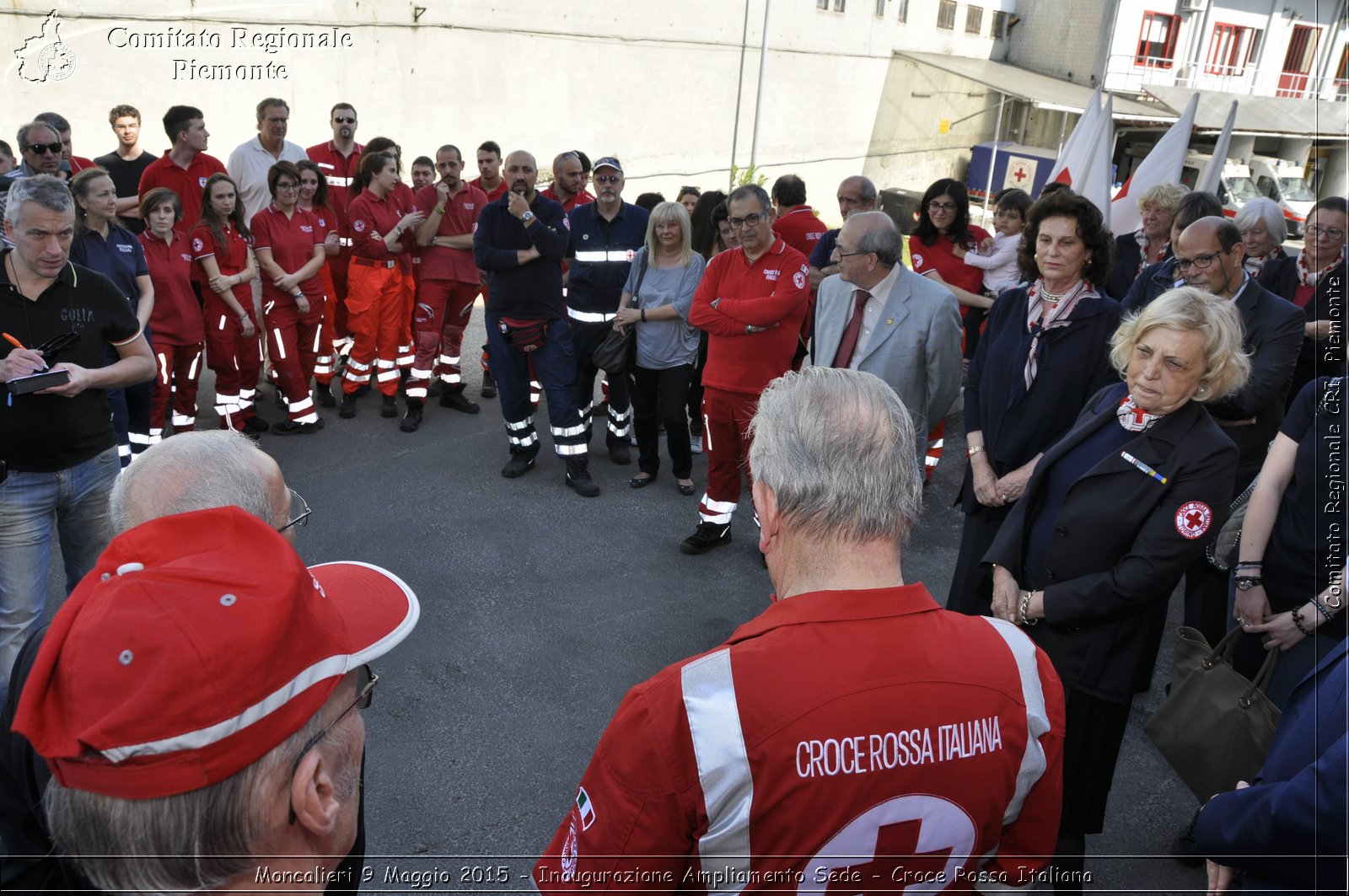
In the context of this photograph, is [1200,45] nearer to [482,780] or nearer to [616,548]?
[616,548]

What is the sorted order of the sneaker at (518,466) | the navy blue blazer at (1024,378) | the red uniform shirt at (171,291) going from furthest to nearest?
the sneaker at (518,466) → the red uniform shirt at (171,291) → the navy blue blazer at (1024,378)

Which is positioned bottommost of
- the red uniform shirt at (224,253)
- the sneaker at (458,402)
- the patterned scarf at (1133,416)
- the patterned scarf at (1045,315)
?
the sneaker at (458,402)

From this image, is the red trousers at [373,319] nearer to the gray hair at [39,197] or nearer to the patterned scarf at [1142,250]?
the gray hair at [39,197]

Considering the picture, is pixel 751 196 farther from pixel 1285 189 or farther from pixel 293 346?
→ pixel 1285 189

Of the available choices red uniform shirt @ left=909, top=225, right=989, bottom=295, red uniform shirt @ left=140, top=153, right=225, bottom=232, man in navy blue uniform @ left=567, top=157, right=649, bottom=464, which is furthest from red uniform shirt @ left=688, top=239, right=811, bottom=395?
red uniform shirt @ left=140, top=153, right=225, bottom=232

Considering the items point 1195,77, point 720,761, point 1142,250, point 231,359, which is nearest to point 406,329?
point 231,359

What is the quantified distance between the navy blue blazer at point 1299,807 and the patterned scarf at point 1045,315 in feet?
6.08

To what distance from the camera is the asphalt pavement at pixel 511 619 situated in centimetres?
326

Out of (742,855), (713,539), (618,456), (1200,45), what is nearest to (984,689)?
(742,855)

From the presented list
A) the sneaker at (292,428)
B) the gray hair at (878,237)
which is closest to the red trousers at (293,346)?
the sneaker at (292,428)

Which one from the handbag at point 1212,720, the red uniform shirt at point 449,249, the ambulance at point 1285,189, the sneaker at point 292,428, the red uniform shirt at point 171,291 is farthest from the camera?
the ambulance at point 1285,189

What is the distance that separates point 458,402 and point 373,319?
0.94m

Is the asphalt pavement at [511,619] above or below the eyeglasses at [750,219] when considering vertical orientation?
below

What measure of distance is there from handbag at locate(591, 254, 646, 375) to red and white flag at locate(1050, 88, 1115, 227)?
3.94 meters
